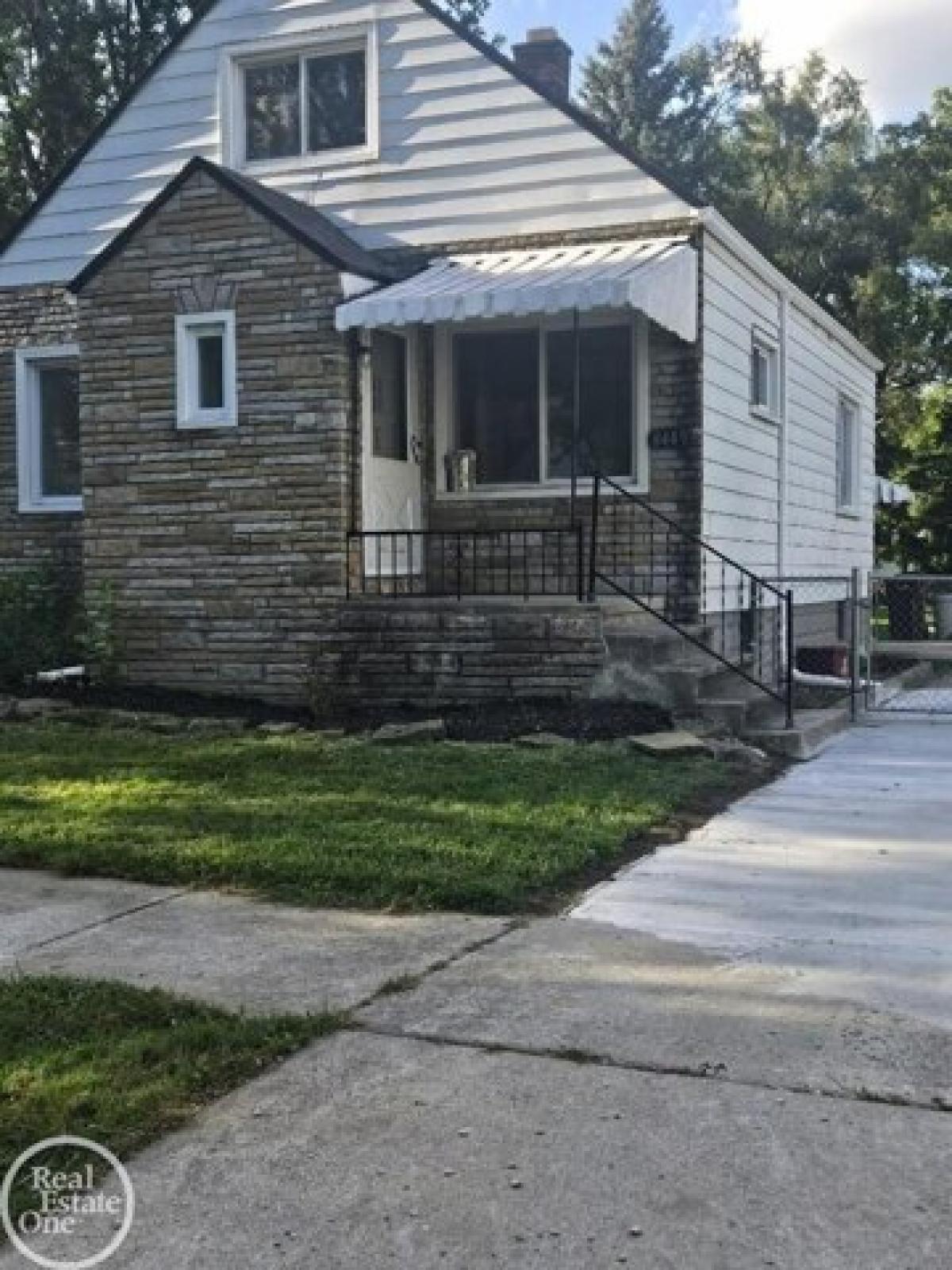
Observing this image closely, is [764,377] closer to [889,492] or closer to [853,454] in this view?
[853,454]

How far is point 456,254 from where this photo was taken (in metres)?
11.5

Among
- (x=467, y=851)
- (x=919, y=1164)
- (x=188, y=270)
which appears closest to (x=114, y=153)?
(x=188, y=270)

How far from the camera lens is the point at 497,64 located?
11.4 m

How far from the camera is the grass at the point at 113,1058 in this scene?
129 inches

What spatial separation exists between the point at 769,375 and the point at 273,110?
5.34 m

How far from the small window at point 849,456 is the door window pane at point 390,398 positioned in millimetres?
7769

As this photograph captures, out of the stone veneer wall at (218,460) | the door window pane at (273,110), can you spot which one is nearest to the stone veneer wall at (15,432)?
the stone veneer wall at (218,460)

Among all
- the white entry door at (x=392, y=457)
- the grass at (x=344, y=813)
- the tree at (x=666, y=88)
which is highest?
the tree at (x=666, y=88)

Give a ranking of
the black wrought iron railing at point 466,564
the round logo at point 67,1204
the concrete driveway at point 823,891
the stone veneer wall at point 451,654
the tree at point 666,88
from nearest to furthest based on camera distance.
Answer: the round logo at point 67,1204 → the concrete driveway at point 823,891 → the stone veneer wall at point 451,654 → the black wrought iron railing at point 466,564 → the tree at point 666,88

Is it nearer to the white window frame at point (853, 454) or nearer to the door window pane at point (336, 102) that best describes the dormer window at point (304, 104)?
the door window pane at point (336, 102)

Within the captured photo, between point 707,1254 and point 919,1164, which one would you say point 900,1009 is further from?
point 707,1254

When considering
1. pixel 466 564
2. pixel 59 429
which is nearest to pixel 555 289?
pixel 466 564

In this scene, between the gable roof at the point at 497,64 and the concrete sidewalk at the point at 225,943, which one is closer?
the concrete sidewalk at the point at 225,943

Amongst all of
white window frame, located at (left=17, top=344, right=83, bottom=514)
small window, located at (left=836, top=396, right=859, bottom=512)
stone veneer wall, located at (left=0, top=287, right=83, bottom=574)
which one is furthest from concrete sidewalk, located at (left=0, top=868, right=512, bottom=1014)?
small window, located at (left=836, top=396, right=859, bottom=512)
